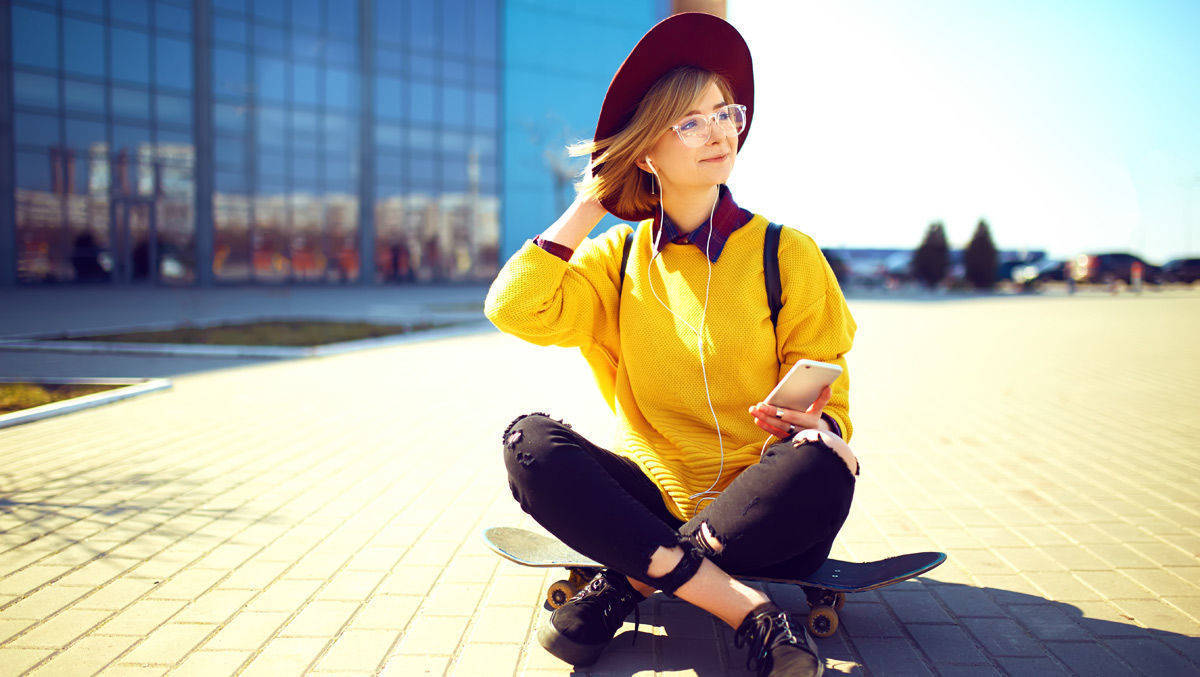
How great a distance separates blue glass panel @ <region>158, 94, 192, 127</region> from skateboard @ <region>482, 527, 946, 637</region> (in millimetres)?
25881

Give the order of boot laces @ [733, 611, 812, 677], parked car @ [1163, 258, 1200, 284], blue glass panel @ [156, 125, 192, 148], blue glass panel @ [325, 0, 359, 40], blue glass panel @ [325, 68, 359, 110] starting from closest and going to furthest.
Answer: boot laces @ [733, 611, 812, 677] → blue glass panel @ [156, 125, 192, 148] → blue glass panel @ [325, 0, 359, 40] → blue glass panel @ [325, 68, 359, 110] → parked car @ [1163, 258, 1200, 284]

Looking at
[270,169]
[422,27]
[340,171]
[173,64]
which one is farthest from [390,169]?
[173,64]

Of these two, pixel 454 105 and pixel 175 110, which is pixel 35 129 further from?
pixel 454 105

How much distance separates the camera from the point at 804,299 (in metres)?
2.39

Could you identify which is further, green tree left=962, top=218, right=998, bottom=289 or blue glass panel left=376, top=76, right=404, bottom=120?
green tree left=962, top=218, right=998, bottom=289

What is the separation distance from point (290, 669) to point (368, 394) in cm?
488

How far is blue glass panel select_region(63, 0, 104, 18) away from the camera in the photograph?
856 inches

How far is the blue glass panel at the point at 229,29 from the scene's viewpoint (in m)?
24.7

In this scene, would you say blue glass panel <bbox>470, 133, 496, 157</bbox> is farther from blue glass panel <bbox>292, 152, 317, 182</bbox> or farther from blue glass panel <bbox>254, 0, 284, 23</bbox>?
blue glass panel <bbox>254, 0, 284, 23</bbox>

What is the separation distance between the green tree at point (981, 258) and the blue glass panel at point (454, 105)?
2152 cm

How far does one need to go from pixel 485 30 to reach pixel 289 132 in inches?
338

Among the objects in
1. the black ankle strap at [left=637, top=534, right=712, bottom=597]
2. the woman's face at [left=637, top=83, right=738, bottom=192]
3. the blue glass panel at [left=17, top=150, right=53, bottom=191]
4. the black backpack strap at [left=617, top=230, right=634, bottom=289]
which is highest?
the blue glass panel at [left=17, top=150, right=53, bottom=191]

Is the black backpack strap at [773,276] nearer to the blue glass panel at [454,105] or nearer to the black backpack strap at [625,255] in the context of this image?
the black backpack strap at [625,255]

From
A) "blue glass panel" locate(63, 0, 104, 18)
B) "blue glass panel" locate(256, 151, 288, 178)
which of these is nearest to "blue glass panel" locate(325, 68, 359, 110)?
"blue glass panel" locate(256, 151, 288, 178)
